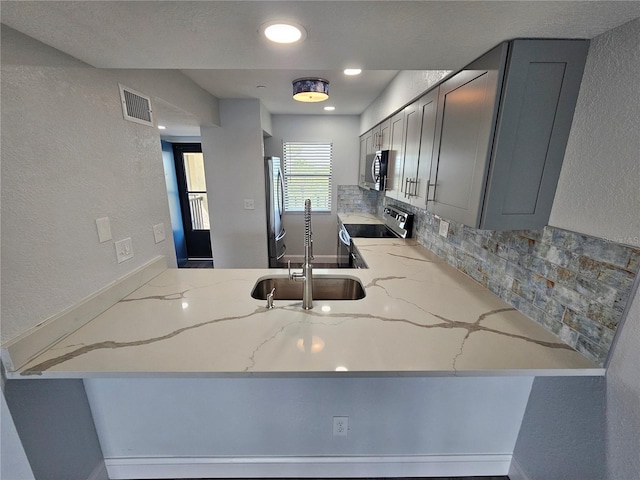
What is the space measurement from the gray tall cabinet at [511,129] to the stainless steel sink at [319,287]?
29.6 inches

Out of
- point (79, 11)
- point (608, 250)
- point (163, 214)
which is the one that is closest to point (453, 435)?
point (608, 250)

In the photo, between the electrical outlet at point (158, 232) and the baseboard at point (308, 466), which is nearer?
the baseboard at point (308, 466)

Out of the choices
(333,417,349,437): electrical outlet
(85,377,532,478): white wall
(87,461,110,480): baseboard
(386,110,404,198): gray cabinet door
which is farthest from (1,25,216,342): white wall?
(386,110,404,198): gray cabinet door

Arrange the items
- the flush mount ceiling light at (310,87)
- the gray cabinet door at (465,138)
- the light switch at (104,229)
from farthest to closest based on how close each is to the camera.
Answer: the flush mount ceiling light at (310,87), the light switch at (104,229), the gray cabinet door at (465,138)

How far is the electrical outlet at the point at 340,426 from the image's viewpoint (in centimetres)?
136

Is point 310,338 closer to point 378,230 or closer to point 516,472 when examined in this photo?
point 516,472

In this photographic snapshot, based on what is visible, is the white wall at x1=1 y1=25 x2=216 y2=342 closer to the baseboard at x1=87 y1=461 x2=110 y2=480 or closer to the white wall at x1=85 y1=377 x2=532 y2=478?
the white wall at x1=85 y1=377 x2=532 y2=478

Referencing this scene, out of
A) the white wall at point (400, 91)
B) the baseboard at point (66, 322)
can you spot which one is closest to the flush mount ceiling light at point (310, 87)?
the white wall at point (400, 91)

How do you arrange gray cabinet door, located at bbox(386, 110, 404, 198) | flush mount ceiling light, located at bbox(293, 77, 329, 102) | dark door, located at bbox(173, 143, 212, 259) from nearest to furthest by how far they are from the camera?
gray cabinet door, located at bbox(386, 110, 404, 198) → flush mount ceiling light, located at bbox(293, 77, 329, 102) → dark door, located at bbox(173, 143, 212, 259)

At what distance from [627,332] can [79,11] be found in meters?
1.92

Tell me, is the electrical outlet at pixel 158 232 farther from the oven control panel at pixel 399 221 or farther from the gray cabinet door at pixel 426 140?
the oven control panel at pixel 399 221

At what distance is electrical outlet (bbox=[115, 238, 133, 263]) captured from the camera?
1.32m

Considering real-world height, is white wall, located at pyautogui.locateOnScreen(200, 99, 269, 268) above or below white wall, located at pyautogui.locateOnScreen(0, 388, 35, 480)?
above

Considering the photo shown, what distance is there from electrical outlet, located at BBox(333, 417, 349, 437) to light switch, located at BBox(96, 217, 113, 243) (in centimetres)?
146
